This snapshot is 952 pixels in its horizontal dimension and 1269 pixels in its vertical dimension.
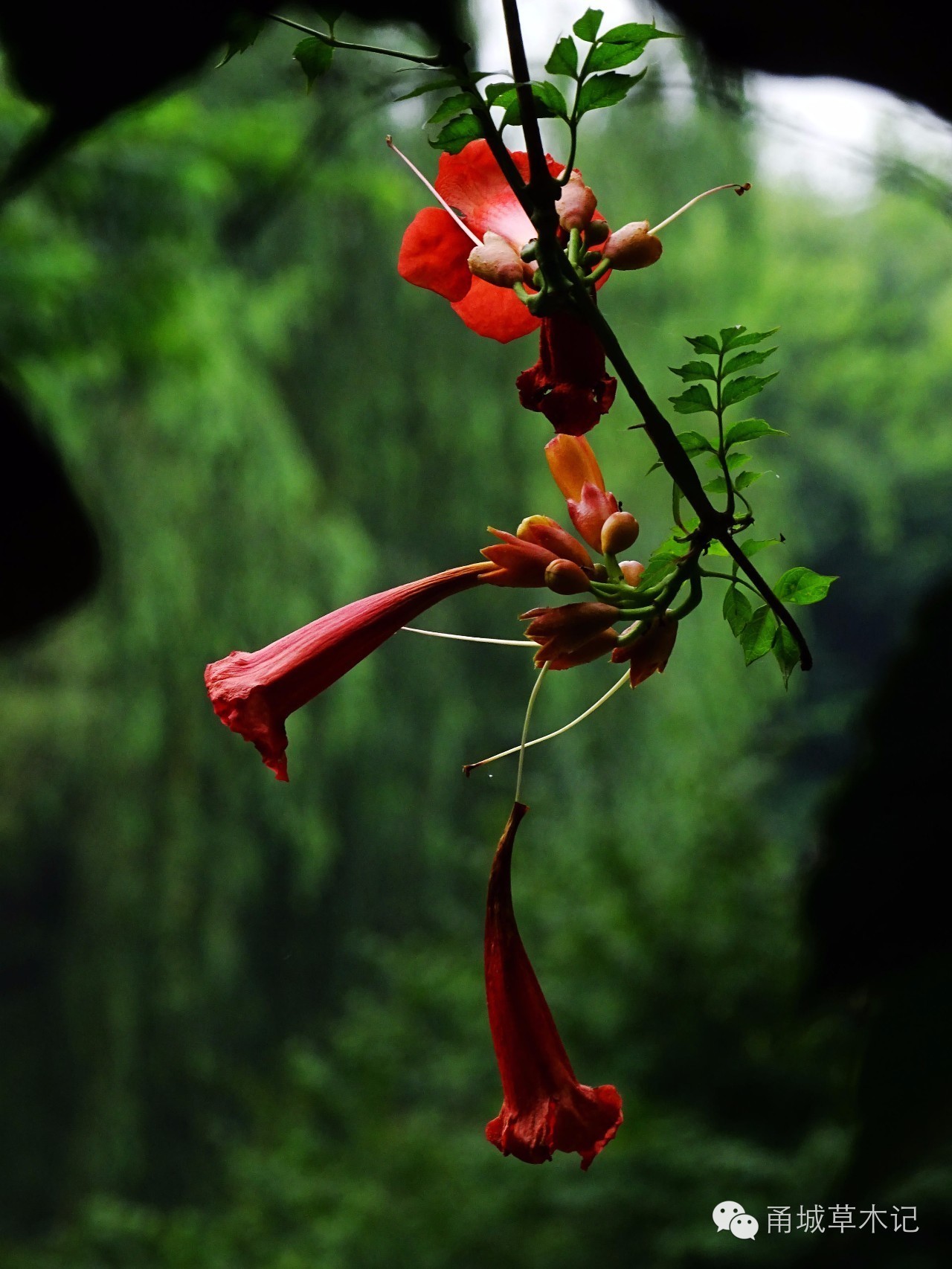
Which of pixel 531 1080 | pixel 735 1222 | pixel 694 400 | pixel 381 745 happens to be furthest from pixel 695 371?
pixel 381 745

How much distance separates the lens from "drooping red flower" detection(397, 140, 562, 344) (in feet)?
0.86

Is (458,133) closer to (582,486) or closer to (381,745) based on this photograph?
(582,486)

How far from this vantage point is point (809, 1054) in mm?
1935

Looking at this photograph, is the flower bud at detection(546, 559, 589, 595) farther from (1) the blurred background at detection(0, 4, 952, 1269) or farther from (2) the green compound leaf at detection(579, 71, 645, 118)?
(1) the blurred background at detection(0, 4, 952, 1269)

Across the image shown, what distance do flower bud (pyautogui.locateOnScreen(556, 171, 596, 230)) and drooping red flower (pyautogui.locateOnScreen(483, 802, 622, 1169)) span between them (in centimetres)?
14

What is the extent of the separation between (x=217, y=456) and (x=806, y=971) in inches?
131

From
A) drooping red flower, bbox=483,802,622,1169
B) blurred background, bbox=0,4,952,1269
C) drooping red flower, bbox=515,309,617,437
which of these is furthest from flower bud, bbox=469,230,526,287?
blurred background, bbox=0,4,952,1269

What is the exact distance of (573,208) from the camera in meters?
0.22

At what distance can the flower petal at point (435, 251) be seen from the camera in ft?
0.86

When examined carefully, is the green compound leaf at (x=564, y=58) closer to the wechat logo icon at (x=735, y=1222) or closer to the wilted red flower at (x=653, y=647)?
the wilted red flower at (x=653, y=647)

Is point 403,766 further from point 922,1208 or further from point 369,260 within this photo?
point 922,1208

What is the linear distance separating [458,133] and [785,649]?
4.6 inches

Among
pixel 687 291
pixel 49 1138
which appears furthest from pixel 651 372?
pixel 49 1138

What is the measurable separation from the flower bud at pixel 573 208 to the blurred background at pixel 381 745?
1.37 meters
